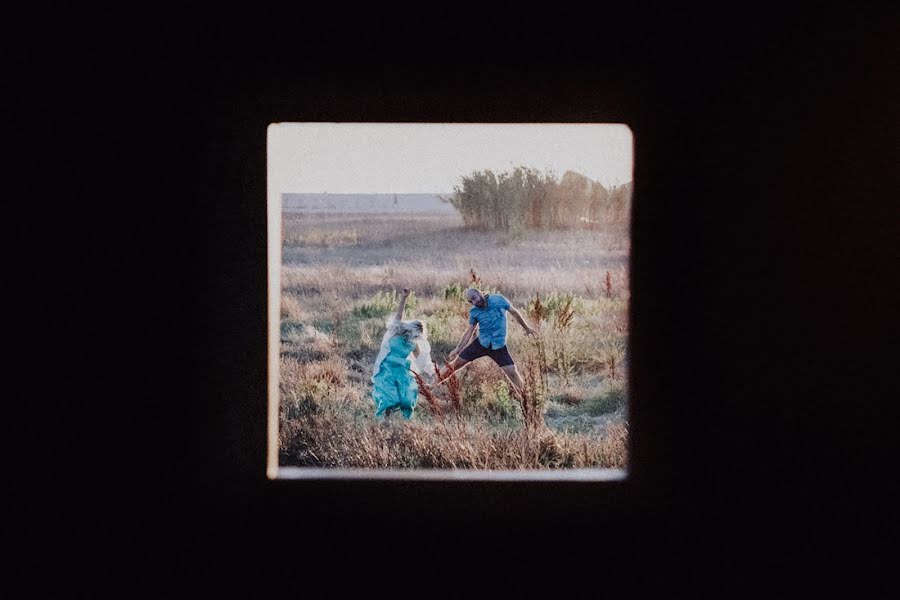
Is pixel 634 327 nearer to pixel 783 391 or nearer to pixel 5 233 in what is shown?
pixel 783 391

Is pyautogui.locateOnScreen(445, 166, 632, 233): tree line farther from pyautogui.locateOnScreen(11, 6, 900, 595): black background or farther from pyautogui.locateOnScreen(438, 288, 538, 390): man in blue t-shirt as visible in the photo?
pyautogui.locateOnScreen(11, 6, 900, 595): black background

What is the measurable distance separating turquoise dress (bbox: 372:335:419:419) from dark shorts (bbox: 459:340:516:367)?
457mm

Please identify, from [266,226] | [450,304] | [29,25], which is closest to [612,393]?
[450,304]

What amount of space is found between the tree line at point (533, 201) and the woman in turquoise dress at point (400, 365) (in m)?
4.89

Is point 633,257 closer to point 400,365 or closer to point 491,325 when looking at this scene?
point 400,365

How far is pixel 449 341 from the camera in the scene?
7.36m

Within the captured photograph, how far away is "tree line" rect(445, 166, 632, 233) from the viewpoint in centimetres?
990

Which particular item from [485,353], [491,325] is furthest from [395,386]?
[491,325]

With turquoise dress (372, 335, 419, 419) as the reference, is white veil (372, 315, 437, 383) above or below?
above

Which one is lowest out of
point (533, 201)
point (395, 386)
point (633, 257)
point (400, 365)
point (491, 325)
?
point (395, 386)

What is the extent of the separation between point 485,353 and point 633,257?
345 cm

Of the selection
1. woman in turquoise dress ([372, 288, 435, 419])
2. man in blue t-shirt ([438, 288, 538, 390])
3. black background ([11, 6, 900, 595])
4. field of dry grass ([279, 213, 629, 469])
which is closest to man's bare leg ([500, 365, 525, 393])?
man in blue t-shirt ([438, 288, 538, 390])

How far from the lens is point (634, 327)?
214 centimetres

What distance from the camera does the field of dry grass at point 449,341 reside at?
5441mm
